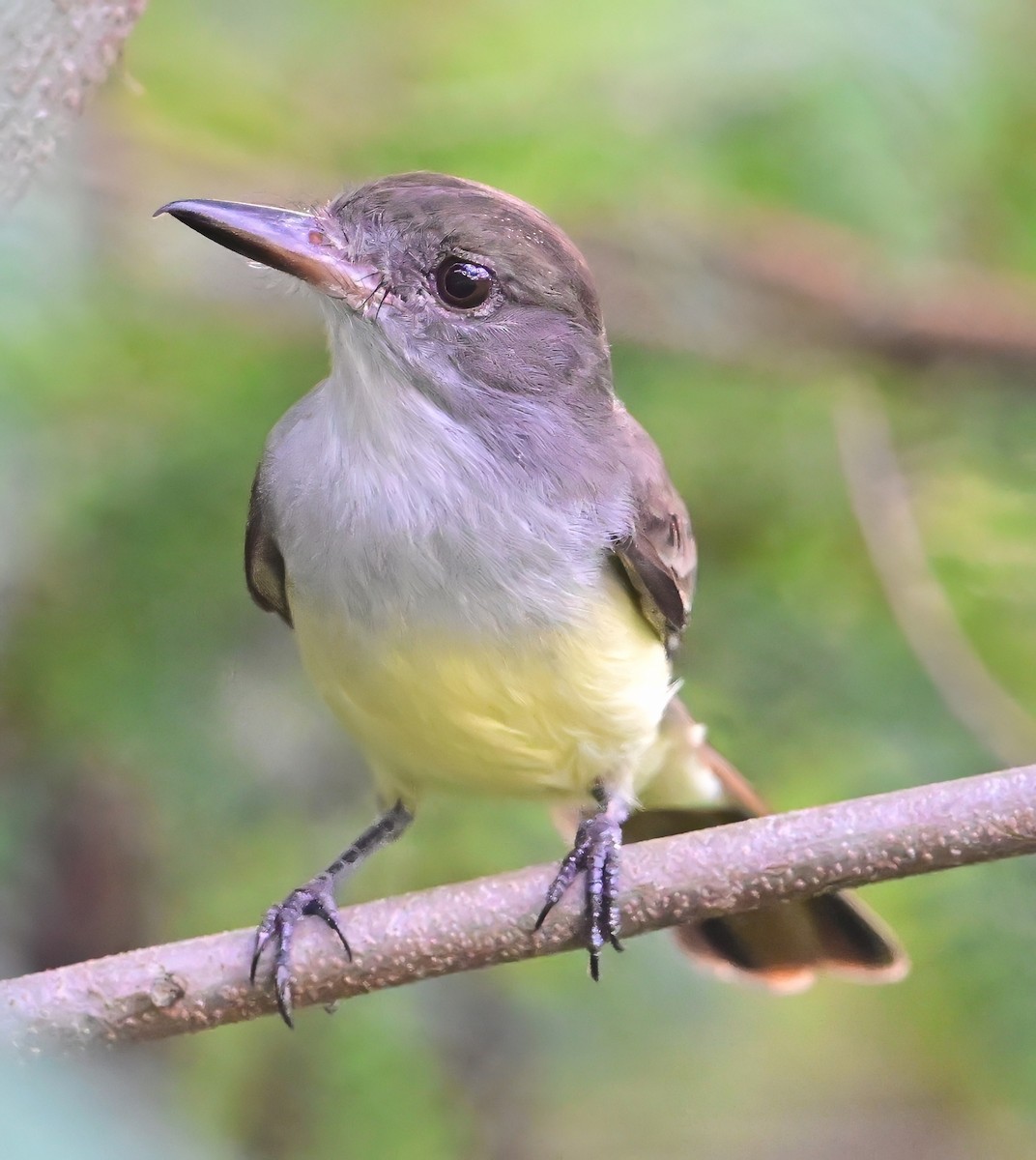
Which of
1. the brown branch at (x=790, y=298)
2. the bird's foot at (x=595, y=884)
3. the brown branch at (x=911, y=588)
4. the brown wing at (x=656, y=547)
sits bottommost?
the bird's foot at (x=595, y=884)

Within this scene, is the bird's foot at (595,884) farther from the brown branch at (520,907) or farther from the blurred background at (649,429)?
the blurred background at (649,429)

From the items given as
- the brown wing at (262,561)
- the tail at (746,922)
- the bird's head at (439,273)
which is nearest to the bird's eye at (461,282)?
the bird's head at (439,273)

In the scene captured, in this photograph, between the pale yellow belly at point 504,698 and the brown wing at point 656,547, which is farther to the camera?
the brown wing at point 656,547

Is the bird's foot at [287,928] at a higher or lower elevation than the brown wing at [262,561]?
lower

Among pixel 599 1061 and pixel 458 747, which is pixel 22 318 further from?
pixel 599 1061

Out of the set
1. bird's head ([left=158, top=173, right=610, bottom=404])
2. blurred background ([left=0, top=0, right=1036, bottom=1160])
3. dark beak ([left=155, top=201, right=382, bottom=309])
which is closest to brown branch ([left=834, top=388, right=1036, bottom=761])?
blurred background ([left=0, top=0, right=1036, bottom=1160])

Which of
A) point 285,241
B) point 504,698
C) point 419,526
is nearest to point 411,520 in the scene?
point 419,526

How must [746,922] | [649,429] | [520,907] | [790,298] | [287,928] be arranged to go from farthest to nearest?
[790,298] < [649,429] < [746,922] < [287,928] < [520,907]

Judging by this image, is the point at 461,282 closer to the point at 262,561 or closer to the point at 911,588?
the point at 262,561
